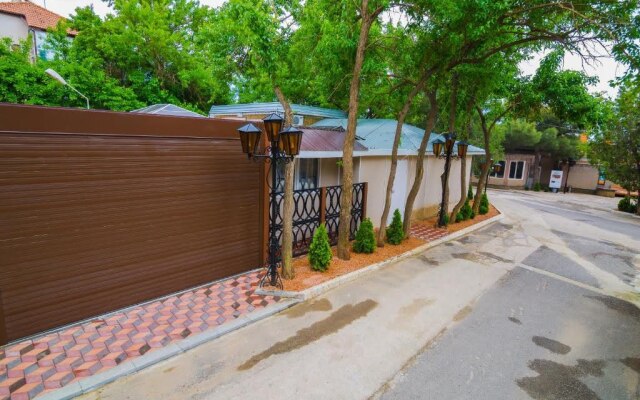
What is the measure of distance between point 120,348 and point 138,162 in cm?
283

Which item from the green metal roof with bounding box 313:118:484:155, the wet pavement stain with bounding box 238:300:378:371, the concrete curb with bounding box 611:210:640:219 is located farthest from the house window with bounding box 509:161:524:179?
the wet pavement stain with bounding box 238:300:378:371

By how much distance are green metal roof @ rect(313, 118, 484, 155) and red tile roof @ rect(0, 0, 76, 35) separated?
18.2 metres

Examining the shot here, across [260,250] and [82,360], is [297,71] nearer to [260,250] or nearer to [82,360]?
[260,250]

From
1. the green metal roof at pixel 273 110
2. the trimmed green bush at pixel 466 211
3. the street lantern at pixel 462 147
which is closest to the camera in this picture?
the street lantern at pixel 462 147

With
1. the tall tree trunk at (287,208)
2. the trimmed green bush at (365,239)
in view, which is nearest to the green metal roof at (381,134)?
the trimmed green bush at (365,239)

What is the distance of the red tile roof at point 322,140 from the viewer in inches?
337

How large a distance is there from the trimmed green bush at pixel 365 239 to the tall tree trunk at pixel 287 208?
87.5 inches

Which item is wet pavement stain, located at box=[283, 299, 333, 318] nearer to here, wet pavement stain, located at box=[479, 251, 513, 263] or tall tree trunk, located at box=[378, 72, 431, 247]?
tall tree trunk, located at box=[378, 72, 431, 247]

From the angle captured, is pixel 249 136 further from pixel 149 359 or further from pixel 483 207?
pixel 483 207

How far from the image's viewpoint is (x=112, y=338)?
191 inches

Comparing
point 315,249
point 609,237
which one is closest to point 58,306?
point 315,249

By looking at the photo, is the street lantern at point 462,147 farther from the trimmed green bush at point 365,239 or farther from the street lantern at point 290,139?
the street lantern at point 290,139

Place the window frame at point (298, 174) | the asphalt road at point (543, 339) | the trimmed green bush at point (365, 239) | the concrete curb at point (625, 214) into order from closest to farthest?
the asphalt road at point (543, 339) → the trimmed green bush at point (365, 239) → the window frame at point (298, 174) → the concrete curb at point (625, 214)

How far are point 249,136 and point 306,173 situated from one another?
149 inches
